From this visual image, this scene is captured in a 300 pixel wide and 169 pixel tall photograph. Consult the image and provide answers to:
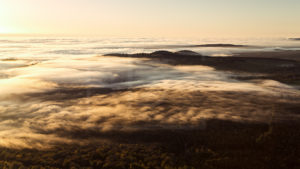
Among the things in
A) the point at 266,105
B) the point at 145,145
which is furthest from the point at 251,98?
the point at 145,145

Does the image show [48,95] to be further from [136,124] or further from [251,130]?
[251,130]

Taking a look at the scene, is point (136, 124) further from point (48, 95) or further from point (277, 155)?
point (48, 95)

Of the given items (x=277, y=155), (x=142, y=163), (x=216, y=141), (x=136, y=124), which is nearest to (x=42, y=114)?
(x=136, y=124)

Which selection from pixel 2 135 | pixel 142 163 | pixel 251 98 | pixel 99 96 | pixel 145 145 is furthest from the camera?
pixel 99 96

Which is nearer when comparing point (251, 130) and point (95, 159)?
point (95, 159)

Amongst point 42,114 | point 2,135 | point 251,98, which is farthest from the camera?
point 251,98

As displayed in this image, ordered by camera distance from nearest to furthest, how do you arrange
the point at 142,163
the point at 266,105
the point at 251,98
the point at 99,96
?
the point at 142,163
the point at 266,105
the point at 251,98
the point at 99,96
